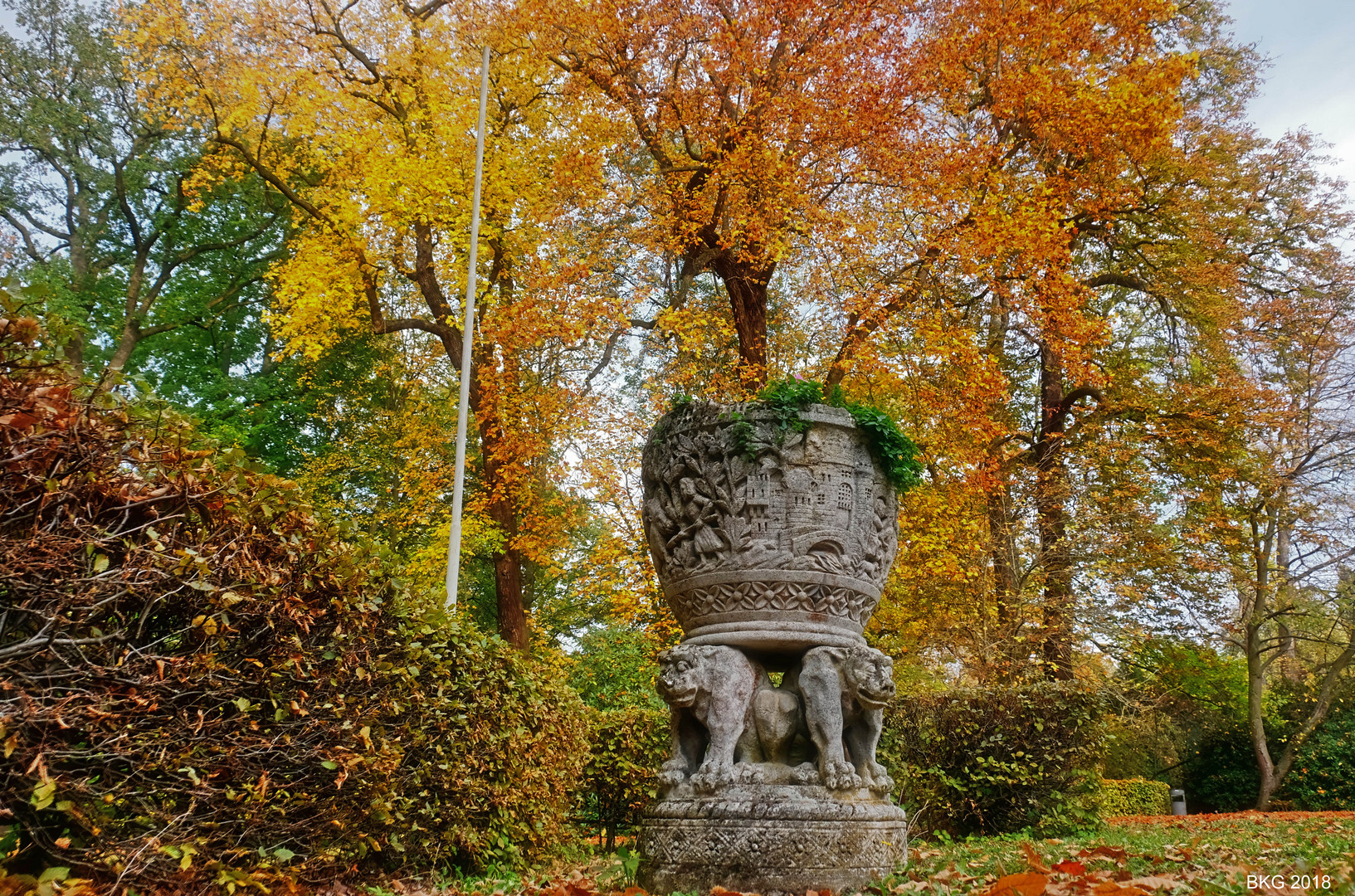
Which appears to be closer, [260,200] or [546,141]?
[546,141]

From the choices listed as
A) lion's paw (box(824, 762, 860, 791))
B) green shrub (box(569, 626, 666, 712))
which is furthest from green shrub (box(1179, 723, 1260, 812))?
lion's paw (box(824, 762, 860, 791))

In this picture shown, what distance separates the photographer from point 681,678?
5016 millimetres

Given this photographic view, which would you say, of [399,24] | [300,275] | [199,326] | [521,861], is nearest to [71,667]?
[521,861]

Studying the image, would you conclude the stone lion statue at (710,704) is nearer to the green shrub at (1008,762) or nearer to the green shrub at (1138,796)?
the green shrub at (1008,762)

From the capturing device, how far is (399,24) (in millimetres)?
16328

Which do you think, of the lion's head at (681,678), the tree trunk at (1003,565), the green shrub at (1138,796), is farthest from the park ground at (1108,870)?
the green shrub at (1138,796)

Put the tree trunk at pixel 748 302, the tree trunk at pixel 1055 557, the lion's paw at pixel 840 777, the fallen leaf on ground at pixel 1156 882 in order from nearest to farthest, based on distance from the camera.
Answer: the fallen leaf on ground at pixel 1156 882
the lion's paw at pixel 840 777
the tree trunk at pixel 748 302
the tree trunk at pixel 1055 557

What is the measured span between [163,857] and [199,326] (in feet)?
59.0

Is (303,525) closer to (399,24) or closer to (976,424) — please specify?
(976,424)

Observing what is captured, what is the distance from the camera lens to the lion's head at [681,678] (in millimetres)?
4984

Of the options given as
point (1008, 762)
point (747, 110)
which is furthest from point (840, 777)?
point (747, 110)

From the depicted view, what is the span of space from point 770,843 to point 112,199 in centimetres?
2017

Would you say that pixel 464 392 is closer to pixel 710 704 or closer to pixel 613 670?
pixel 710 704

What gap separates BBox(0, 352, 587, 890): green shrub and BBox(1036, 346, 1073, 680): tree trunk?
34.8ft
